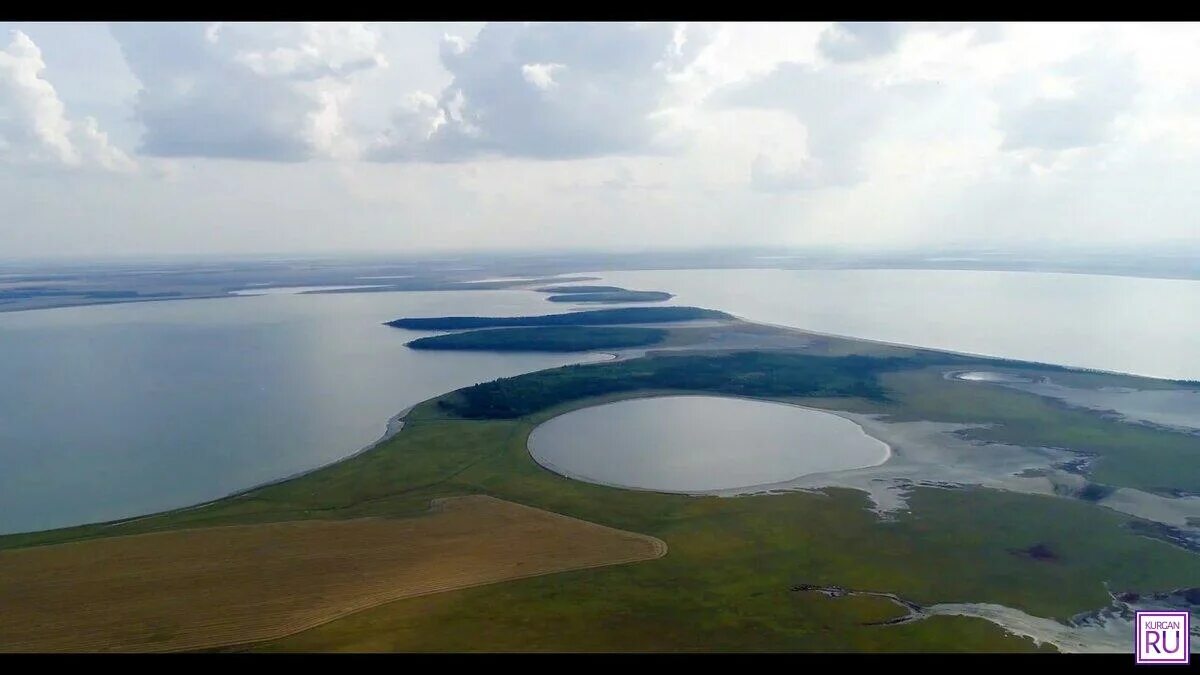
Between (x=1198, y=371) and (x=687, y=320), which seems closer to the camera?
(x=1198, y=371)

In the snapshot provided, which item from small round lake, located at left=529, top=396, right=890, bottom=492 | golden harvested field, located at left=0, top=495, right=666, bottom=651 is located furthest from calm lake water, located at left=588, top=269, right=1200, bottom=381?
golden harvested field, located at left=0, top=495, right=666, bottom=651

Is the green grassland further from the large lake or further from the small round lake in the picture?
the large lake

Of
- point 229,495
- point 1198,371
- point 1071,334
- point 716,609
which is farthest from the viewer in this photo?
point 1071,334

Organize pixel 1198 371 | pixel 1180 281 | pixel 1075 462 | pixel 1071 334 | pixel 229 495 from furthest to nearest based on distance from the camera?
pixel 1180 281 → pixel 1071 334 → pixel 1198 371 → pixel 1075 462 → pixel 229 495

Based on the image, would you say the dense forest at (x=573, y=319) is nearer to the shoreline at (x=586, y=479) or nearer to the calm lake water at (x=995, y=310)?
the calm lake water at (x=995, y=310)

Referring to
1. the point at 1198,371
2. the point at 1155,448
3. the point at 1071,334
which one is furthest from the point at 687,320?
the point at 1155,448

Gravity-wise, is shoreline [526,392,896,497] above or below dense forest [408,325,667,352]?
below

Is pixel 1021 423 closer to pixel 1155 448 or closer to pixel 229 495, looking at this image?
pixel 1155 448

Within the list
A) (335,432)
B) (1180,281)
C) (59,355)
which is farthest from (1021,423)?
(1180,281)
